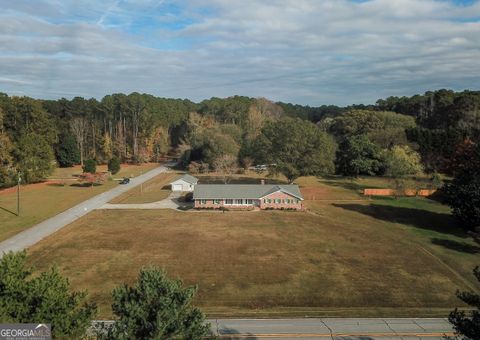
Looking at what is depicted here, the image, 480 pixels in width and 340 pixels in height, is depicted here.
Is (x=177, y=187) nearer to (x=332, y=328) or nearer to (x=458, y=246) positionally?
(x=458, y=246)

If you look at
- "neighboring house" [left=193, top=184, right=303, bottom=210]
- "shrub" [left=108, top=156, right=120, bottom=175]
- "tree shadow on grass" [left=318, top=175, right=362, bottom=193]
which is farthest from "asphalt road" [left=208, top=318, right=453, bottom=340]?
"shrub" [left=108, top=156, right=120, bottom=175]

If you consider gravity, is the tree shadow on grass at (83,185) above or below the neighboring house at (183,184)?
below

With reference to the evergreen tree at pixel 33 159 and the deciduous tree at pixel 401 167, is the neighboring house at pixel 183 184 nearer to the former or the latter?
the evergreen tree at pixel 33 159

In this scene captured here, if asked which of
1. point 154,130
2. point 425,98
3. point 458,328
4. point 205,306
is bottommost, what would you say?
point 205,306

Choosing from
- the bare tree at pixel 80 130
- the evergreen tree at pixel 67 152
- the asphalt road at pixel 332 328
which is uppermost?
the bare tree at pixel 80 130

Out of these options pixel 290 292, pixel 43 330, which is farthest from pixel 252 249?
→ pixel 43 330

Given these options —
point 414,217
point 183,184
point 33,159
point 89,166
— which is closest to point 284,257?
point 414,217

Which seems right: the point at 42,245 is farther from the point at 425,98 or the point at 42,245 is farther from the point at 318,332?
the point at 425,98

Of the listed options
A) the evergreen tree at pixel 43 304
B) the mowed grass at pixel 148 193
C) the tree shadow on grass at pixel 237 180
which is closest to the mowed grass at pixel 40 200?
the mowed grass at pixel 148 193
